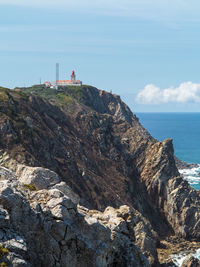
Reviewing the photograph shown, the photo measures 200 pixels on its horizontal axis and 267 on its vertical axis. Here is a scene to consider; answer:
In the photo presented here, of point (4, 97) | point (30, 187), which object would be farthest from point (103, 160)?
point (30, 187)

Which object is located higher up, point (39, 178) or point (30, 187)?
point (39, 178)

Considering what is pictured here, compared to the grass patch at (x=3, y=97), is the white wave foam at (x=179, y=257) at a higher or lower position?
lower

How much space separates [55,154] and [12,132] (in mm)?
15098

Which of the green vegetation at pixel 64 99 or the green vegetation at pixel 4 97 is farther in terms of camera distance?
the green vegetation at pixel 64 99

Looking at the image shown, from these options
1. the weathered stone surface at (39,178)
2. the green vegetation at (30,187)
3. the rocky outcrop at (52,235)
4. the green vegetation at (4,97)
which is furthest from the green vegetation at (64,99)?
the rocky outcrop at (52,235)

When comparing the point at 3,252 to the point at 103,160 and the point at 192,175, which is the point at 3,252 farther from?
the point at 192,175

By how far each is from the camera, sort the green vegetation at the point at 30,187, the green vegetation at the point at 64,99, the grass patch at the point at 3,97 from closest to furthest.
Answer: the green vegetation at the point at 30,187 < the grass patch at the point at 3,97 < the green vegetation at the point at 64,99

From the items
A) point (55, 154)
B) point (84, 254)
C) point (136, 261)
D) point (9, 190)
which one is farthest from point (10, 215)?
point (55, 154)

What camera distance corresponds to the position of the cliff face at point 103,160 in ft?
254

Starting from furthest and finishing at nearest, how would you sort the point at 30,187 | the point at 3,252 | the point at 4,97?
1. the point at 4,97
2. the point at 30,187
3. the point at 3,252

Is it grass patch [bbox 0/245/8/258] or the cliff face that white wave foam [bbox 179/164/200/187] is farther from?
grass patch [bbox 0/245/8/258]

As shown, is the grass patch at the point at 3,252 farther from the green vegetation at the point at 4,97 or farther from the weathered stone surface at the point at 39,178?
the green vegetation at the point at 4,97

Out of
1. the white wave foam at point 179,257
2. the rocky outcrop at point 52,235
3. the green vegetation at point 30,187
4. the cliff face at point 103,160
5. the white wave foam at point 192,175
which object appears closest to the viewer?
the rocky outcrop at point 52,235

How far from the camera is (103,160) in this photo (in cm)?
10512
